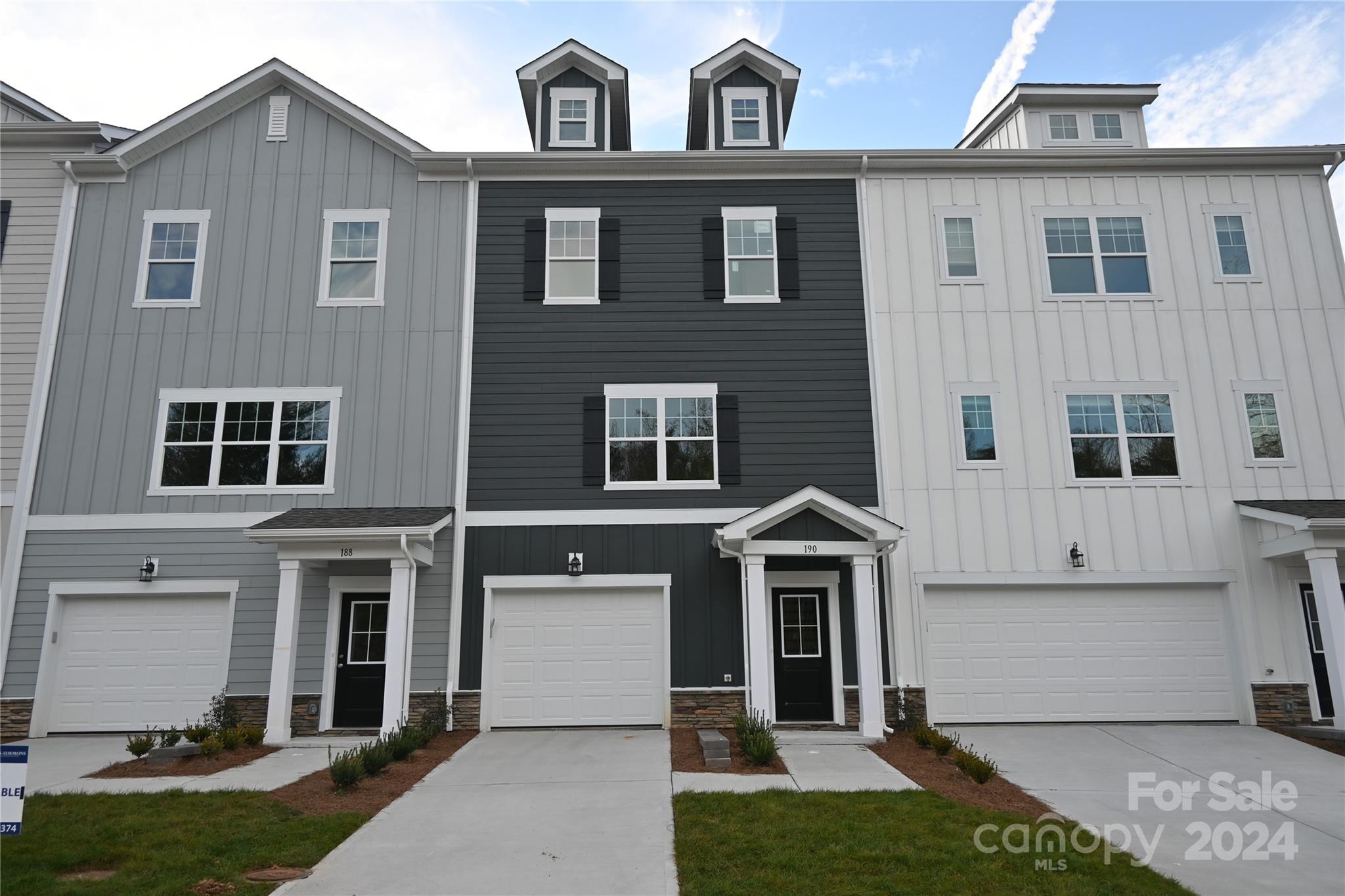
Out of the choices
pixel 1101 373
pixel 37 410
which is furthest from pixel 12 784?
pixel 1101 373

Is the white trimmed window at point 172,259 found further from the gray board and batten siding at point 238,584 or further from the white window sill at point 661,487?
the white window sill at point 661,487

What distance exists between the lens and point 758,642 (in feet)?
36.4

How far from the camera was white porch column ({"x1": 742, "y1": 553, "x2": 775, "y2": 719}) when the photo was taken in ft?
35.7

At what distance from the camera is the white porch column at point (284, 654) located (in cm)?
1098

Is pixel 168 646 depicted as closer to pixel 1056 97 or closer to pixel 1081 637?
pixel 1081 637

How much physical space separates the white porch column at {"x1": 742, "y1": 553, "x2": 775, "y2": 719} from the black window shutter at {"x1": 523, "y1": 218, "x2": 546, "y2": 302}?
5.38m

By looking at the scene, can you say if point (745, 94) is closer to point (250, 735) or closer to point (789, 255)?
point (789, 255)

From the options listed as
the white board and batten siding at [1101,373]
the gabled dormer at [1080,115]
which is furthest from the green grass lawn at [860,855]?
the gabled dormer at [1080,115]

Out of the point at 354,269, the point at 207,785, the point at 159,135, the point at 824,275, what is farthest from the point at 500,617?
the point at 159,135

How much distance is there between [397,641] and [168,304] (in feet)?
21.8

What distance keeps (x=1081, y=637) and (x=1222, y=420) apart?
3.99 m

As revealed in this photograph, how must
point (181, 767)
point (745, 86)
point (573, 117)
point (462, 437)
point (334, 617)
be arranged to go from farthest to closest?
point (745, 86)
point (573, 117)
point (462, 437)
point (334, 617)
point (181, 767)

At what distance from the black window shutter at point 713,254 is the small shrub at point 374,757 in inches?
313

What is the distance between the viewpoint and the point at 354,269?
13320 mm
